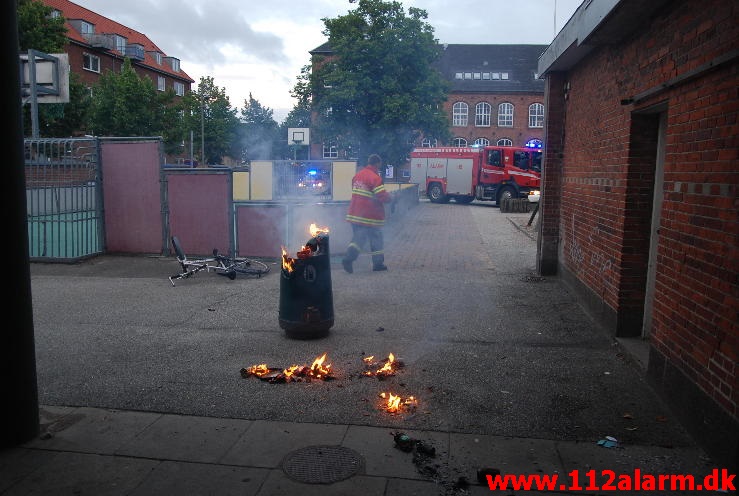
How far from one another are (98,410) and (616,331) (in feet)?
16.3

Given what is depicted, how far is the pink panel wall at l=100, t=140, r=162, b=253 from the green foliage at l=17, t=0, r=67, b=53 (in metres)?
19.2

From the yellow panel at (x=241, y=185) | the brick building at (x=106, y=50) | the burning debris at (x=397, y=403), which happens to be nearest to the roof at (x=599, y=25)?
the burning debris at (x=397, y=403)

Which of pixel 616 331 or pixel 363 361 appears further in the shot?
pixel 616 331

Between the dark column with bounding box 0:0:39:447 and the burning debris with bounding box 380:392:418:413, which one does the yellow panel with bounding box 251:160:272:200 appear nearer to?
the burning debris with bounding box 380:392:418:413

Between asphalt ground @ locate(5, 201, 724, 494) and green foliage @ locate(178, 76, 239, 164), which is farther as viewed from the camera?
green foliage @ locate(178, 76, 239, 164)

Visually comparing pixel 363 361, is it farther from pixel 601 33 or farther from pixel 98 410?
pixel 601 33

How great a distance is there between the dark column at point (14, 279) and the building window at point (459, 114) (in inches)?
2226

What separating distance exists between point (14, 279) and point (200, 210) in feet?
25.5

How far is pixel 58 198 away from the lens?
1099 cm

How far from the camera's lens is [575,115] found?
886cm

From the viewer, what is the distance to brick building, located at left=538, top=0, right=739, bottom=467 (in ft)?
12.2

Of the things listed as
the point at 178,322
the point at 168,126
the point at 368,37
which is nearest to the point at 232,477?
the point at 178,322

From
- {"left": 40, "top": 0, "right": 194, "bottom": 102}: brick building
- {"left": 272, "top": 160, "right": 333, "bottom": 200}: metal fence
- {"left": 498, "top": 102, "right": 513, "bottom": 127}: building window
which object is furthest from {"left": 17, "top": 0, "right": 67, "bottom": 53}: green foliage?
{"left": 498, "top": 102, "right": 513, "bottom": 127}: building window

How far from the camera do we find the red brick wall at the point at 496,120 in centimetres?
5741
